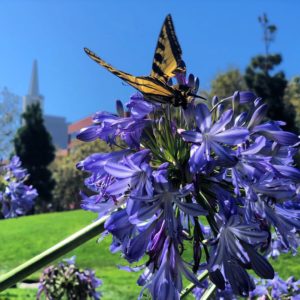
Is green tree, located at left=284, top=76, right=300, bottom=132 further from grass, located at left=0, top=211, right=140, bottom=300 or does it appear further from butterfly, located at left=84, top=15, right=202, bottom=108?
butterfly, located at left=84, top=15, right=202, bottom=108

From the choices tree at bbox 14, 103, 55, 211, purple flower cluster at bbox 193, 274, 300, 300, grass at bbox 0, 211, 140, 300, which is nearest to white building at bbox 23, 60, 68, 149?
tree at bbox 14, 103, 55, 211

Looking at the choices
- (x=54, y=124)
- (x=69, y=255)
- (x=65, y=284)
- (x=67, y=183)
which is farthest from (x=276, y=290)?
(x=54, y=124)

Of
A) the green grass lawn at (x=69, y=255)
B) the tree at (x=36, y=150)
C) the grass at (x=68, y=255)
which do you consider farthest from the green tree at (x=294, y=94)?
the tree at (x=36, y=150)

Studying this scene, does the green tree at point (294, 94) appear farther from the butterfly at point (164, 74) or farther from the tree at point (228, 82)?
the butterfly at point (164, 74)

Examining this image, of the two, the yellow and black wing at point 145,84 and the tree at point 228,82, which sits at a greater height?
the tree at point 228,82

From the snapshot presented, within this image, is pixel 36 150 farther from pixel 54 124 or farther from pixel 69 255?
pixel 54 124

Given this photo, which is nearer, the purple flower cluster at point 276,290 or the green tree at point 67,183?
the purple flower cluster at point 276,290
